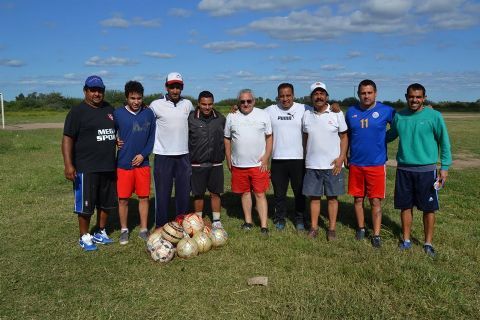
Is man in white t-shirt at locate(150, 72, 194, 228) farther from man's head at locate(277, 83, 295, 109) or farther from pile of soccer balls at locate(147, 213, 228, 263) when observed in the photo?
man's head at locate(277, 83, 295, 109)

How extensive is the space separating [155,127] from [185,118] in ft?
1.48

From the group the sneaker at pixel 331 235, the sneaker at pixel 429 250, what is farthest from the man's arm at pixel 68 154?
the sneaker at pixel 429 250

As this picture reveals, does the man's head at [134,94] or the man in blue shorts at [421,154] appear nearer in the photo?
the man in blue shorts at [421,154]

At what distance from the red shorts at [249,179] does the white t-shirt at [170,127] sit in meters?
0.92

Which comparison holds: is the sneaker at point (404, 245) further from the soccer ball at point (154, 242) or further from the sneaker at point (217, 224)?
the soccer ball at point (154, 242)

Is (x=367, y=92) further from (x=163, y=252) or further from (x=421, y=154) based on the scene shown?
(x=163, y=252)

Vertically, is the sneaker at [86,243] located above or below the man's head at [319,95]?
below

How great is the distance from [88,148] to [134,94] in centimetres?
96

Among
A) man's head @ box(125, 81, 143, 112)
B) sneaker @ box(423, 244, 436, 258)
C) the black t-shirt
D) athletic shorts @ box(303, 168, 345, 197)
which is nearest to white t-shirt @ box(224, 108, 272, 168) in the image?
athletic shorts @ box(303, 168, 345, 197)

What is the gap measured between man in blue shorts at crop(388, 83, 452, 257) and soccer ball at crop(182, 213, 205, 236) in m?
2.76

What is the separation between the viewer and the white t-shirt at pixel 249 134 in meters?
6.54

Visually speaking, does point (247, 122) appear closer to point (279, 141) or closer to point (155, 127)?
point (279, 141)

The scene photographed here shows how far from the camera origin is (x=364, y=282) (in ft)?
16.2

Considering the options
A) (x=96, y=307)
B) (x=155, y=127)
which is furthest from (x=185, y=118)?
(x=96, y=307)
